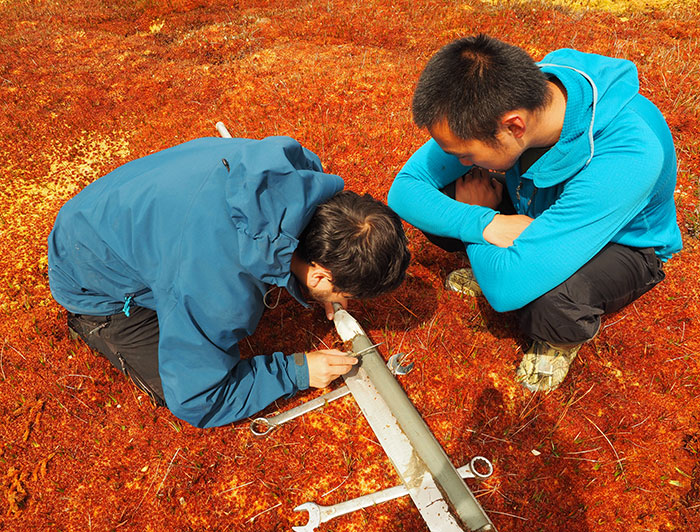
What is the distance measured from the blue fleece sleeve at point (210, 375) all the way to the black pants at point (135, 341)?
53cm

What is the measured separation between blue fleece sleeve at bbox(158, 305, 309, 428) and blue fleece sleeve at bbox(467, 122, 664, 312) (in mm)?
1356

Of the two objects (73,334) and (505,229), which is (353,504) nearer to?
(505,229)

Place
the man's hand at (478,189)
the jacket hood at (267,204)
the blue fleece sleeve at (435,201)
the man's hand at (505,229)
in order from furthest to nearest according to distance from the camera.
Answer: the man's hand at (478,189) < the blue fleece sleeve at (435,201) < the man's hand at (505,229) < the jacket hood at (267,204)

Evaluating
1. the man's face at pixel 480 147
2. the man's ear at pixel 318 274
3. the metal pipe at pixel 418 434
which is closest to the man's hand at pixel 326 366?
the metal pipe at pixel 418 434

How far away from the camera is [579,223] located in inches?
84.4

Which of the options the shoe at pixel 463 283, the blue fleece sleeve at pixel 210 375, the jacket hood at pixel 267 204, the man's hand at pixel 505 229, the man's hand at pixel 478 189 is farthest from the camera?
the shoe at pixel 463 283

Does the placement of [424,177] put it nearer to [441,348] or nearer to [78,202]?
[441,348]

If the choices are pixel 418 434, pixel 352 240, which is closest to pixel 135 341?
pixel 352 240

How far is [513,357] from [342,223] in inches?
72.3

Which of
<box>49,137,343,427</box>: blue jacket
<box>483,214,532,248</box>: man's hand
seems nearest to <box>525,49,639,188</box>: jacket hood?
<box>483,214,532,248</box>: man's hand

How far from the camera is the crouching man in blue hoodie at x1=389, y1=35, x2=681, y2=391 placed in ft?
Result: 6.64

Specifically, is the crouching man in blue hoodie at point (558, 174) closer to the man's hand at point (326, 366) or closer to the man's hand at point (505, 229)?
the man's hand at point (505, 229)

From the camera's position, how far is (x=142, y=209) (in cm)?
196

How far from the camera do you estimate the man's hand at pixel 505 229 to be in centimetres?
245
